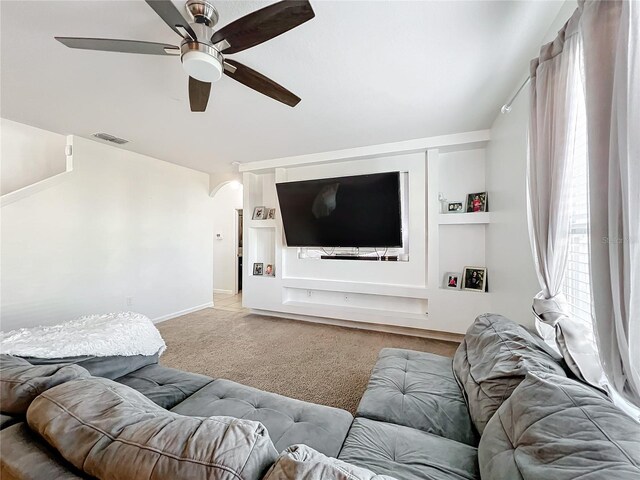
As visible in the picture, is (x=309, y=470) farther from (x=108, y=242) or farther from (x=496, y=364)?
(x=108, y=242)

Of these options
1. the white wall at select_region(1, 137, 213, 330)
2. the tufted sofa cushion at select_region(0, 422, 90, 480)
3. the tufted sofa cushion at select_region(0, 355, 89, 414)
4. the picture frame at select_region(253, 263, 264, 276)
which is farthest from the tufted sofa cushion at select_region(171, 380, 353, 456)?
the picture frame at select_region(253, 263, 264, 276)

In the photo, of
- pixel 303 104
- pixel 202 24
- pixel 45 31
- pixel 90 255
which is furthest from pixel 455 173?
pixel 90 255

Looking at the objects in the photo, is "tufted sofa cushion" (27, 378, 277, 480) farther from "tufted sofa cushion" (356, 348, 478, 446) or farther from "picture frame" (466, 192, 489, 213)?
"picture frame" (466, 192, 489, 213)

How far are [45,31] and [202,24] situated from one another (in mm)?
1059

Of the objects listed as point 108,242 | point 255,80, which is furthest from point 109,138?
point 255,80

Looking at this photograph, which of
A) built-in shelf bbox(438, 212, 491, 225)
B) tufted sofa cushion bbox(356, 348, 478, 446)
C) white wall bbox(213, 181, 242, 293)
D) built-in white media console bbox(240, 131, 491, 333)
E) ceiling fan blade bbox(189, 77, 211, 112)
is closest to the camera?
tufted sofa cushion bbox(356, 348, 478, 446)

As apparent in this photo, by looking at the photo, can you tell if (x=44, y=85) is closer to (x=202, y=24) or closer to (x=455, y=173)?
(x=202, y=24)

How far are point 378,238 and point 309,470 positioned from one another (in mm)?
3039

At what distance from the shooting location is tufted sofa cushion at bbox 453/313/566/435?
1142mm

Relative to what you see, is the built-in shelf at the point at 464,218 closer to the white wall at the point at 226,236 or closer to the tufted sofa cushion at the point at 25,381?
the tufted sofa cushion at the point at 25,381

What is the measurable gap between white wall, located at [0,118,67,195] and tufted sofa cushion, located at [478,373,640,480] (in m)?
4.55

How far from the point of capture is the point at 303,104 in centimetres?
239

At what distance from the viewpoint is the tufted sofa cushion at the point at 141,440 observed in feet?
1.82

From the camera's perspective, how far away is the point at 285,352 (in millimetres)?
2938
